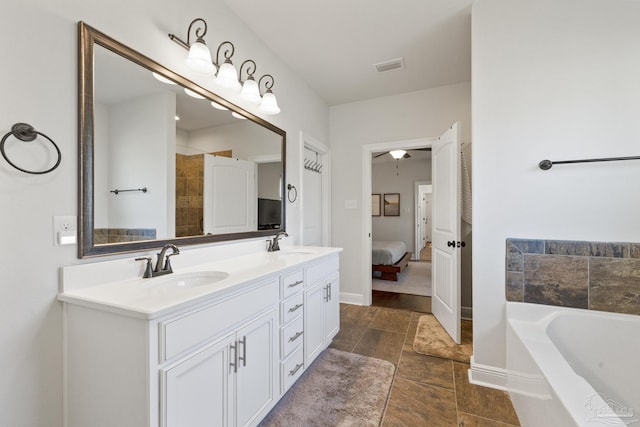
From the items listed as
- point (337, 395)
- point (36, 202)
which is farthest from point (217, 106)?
point (337, 395)

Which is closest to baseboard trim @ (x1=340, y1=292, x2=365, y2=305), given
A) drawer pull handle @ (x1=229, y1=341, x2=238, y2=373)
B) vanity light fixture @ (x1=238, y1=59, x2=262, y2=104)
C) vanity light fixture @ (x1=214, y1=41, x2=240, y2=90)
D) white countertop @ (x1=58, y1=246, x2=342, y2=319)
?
white countertop @ (x1=58, y1=246, x2=342, y2=319)

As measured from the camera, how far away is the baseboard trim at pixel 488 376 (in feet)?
5.99

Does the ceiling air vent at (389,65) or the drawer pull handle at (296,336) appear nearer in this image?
the drawer pull handle at (296,336)

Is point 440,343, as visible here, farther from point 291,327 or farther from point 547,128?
point 547,128

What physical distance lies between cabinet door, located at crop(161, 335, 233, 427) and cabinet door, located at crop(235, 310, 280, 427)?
0.25ft

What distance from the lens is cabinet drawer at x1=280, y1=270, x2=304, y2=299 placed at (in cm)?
161

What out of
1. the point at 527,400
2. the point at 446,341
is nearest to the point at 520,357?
the point at 527,400

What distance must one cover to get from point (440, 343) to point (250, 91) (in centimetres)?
259

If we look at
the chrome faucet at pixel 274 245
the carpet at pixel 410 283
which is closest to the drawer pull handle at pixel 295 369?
the chrome faucet at pixel 274 245

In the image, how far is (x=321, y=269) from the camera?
82.4 inches

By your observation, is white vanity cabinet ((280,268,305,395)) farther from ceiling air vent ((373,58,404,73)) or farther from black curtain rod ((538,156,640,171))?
ceiling air vent ((373,58,404,73))

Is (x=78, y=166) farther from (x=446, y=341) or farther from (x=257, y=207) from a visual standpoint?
(x=446, y=341)

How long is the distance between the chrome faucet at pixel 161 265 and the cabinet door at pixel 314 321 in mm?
867

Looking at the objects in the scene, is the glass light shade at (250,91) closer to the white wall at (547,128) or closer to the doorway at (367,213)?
the white wall at (547,128)
